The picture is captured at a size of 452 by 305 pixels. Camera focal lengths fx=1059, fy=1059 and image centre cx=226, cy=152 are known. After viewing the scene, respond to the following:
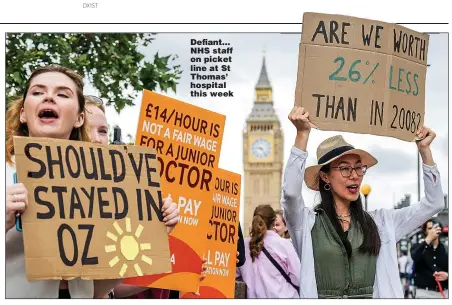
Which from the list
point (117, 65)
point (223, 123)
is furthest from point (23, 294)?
point (117, 65)

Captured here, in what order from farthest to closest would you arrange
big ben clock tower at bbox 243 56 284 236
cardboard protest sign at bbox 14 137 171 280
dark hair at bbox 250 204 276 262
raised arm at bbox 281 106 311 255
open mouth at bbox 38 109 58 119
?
big ben clock tower at bbox 243 56 284 236, dark hair at bbox 250 204 276 262, raised arm at bbox 281 106 311 255, open mouth at bbox 38 109 58 119, cardboard protest sign at bbox 14 137 171 280

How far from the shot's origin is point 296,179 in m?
5.11

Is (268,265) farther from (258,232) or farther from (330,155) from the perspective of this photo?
(330,155)

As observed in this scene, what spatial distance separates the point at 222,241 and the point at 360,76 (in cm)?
165

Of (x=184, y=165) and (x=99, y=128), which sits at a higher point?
(x=99, y=128)

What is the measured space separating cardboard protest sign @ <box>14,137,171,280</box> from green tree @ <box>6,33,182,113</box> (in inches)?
160

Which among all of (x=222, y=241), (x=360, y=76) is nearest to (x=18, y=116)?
(x=360, y=76)

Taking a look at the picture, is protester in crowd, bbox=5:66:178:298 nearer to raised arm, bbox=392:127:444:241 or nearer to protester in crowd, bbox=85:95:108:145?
protester in crowd, bbox=85:95:108:145

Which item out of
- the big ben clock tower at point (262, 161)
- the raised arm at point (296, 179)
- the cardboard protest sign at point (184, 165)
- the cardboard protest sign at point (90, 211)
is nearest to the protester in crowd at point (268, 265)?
the cardboard protest sign at point (184, 165)

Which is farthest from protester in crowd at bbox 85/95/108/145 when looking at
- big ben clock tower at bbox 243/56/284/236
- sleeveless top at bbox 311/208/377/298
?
big ben clock tower at bbox 243/56/284/236

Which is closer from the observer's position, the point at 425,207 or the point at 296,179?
the point at 296,179

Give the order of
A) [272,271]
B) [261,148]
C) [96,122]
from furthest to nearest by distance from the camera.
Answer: [261,148]
[272,271]
[96,122]

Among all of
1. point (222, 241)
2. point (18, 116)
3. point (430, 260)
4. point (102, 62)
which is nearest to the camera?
point (18, 116)

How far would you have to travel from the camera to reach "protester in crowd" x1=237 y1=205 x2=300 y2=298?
7.09 meters
